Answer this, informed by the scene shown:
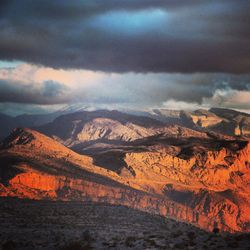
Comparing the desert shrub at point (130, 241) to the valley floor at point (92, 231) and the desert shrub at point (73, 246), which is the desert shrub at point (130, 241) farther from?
the desert shrub at point (73, 246)

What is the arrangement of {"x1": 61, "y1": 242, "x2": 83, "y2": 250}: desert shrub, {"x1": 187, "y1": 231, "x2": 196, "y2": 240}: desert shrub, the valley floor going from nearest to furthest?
the valley floor → {"x1": 187, "y1": 231, "x2": 196, "y2": 240}: desert shrub → {"x1": 61, "y1": 242, "x2": 83, "y2": 250}: desert shrub

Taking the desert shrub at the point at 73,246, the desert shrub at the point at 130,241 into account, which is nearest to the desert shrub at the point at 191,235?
the desert shrub at the point at 130,241

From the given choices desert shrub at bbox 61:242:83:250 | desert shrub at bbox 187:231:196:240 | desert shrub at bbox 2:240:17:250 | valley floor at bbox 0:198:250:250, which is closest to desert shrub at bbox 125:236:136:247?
valley floor at bbox 0:198:250:250

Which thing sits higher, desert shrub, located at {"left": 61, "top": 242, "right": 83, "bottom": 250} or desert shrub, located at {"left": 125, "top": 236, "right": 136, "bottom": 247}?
desert shrub, located at {"left": 125, "top": 236, "right": 136, "bottom": 247}

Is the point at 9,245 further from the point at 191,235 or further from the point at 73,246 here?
the point at 191,235

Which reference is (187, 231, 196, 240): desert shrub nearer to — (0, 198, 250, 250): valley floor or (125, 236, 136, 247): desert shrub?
(0, 198, 250, 250): valley floor

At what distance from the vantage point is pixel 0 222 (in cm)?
8312

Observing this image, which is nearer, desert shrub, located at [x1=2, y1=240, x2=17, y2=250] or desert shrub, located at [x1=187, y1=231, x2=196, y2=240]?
desert shrub, located at [x1=187, y1=231, x2=196, y2=240]

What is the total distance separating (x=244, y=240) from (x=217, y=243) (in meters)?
2.64

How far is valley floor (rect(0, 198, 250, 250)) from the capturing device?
5578cm

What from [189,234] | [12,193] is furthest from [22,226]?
[12,193]

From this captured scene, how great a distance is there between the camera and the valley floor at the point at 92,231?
183 ft

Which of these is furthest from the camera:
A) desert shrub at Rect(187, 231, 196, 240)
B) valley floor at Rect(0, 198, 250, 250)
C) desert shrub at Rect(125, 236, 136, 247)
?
desert shrub at Rect(125, 236, 136, 247)

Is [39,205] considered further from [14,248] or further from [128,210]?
[14,248]
